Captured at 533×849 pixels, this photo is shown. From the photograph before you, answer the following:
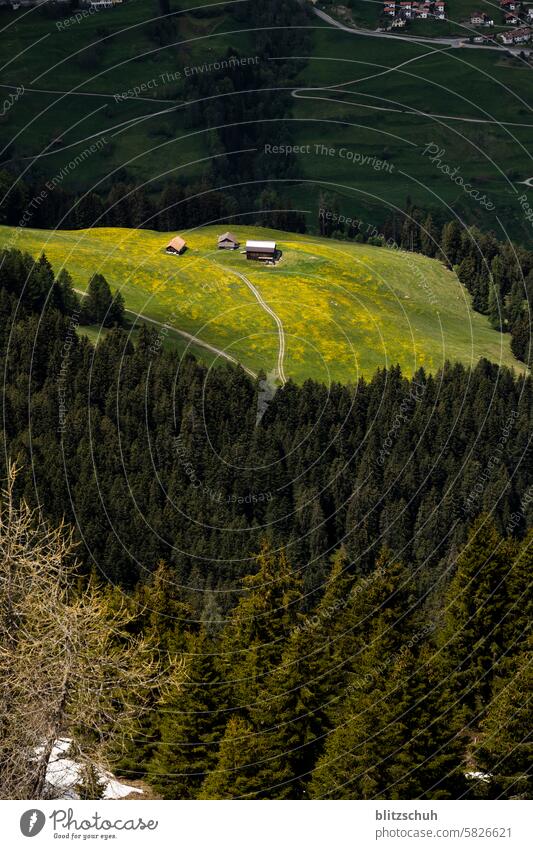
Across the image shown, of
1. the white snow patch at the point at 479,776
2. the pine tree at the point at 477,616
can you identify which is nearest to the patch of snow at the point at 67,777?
the white snow patch at the point at 479,776

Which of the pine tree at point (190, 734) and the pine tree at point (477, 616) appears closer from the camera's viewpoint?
the pine tree at point (190, 734)

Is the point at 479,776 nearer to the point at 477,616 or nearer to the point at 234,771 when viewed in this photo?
the point at 234,771

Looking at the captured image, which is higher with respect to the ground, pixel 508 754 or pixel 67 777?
pixel 508 754

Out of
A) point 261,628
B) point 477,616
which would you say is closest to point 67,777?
point 261,628

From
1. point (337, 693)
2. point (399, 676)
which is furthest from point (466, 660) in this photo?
point (399, 676)

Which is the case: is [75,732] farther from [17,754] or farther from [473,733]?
[473,733]

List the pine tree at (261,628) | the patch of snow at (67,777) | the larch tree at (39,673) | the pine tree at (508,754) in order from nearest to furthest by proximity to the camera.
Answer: the larch tree at (39,673) < the patch of snow at (67,777) < the pine tree at (508,754) < the pine tree at (261,628)

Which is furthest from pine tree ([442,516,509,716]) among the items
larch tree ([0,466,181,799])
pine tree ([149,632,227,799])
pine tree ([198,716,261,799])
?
larch tree ([0,466,181,799])

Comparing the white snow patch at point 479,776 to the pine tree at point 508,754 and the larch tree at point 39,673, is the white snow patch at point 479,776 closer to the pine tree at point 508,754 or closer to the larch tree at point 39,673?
the pine tree at point 508,754

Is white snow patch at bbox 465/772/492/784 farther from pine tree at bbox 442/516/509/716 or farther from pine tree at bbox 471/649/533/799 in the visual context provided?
pine tree at bbox 442/516/509/716
